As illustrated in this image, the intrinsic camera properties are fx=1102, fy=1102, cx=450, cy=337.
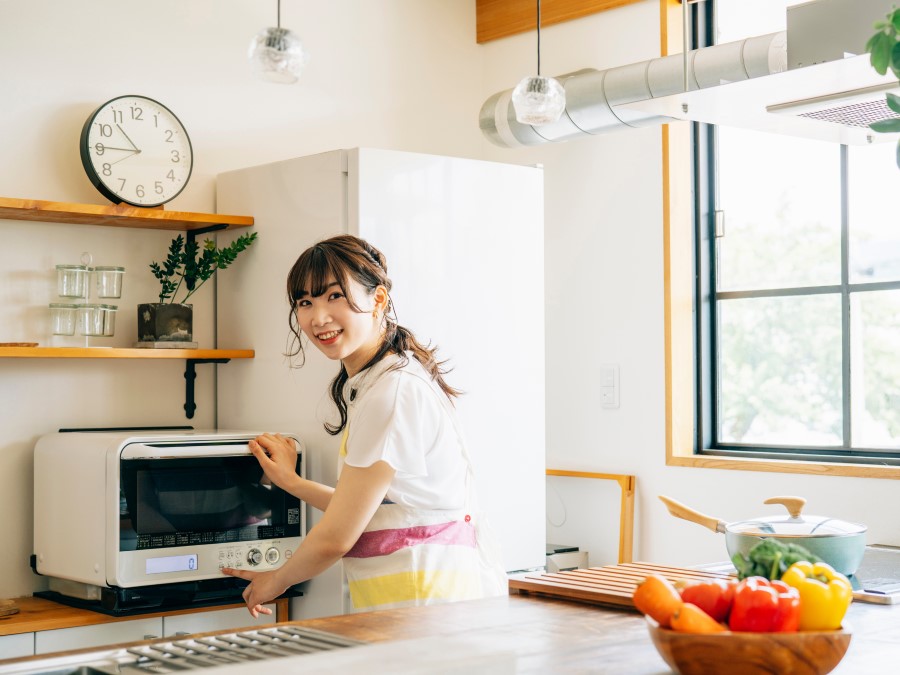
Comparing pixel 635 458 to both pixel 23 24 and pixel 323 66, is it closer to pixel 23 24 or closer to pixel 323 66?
pixel 323 66

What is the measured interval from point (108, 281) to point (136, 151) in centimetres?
37

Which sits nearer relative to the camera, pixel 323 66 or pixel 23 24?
pixel 23 24

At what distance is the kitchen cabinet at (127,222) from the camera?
2729 mm

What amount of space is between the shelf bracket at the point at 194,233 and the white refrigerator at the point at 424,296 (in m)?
0.05

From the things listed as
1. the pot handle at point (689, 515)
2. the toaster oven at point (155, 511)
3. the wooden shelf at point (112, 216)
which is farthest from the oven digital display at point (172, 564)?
the pot handle at point (689, 515)

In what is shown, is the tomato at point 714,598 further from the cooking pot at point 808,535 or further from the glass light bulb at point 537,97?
the glass light bulb at point 537,97

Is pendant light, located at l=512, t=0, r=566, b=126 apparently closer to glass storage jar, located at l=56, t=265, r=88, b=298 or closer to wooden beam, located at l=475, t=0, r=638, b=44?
glass storage jar, located at l=56, t=265, r=88, b=298

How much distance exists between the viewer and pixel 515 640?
1572mm

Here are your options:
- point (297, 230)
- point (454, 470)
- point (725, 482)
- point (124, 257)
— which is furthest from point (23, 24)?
point (725, 482)

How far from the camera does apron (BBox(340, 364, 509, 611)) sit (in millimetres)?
2070

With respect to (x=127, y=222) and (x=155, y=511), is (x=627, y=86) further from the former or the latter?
(x=155, y=511)

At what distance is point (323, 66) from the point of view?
12.0ft

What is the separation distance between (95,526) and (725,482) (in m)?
1.85

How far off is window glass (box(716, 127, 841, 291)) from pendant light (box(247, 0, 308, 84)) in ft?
7.15
